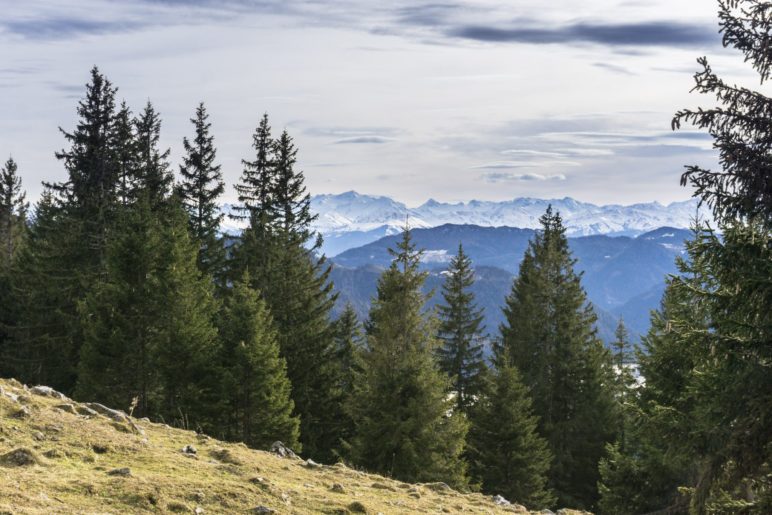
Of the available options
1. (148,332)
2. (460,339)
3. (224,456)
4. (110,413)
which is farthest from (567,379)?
(110,413)

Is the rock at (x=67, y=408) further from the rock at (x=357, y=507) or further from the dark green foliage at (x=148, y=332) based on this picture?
the dark green foliage at (x=148, y=332)

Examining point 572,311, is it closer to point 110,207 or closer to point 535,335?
point 535,335

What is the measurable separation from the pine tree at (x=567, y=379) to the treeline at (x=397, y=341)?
14 centimetres

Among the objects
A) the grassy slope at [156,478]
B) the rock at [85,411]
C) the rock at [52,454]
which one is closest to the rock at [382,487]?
the grassy slope at [156,478]

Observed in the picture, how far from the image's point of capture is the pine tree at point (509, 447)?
31375 mm

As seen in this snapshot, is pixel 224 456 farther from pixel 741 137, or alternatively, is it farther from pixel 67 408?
pixel 741 137

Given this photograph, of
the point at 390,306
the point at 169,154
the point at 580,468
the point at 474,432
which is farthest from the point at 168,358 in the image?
the point at 580,468

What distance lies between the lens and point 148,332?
27.5 meters

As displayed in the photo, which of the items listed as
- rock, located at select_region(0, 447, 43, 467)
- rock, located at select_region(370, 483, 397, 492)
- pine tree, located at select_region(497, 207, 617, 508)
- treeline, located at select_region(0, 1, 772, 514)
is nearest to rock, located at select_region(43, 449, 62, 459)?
rock, located at select_region(0, 447, 43, 467)

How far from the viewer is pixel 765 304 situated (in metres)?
10.8

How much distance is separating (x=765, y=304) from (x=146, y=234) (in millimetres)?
23323

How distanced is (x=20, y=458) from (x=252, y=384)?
1645cm

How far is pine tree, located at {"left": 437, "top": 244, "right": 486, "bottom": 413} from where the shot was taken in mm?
41812

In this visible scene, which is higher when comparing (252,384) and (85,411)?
(85,411)
